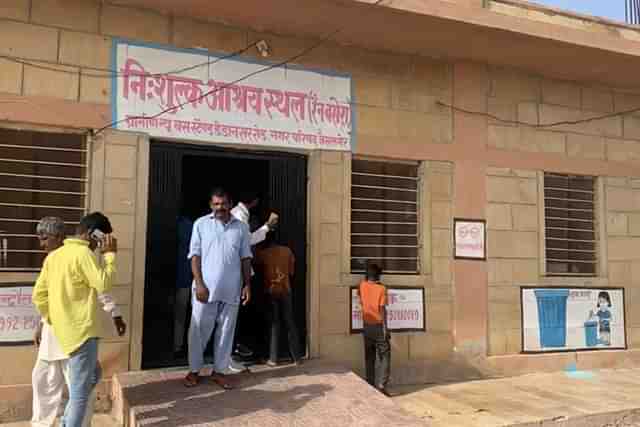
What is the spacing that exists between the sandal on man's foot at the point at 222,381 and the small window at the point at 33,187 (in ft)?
6.04

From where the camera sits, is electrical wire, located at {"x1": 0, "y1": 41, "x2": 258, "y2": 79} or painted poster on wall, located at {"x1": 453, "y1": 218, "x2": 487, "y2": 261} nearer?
electrical wire, located at {"x1": 0, "y1": 41, "x2": 258, "y2": 79}

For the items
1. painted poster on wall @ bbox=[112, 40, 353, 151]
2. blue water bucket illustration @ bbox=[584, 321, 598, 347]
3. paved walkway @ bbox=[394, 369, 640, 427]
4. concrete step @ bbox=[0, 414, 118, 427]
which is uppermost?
painted poster on wall @ bbox=[112, 40, 353, 151]

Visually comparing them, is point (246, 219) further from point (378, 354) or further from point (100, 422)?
point (100, 422)

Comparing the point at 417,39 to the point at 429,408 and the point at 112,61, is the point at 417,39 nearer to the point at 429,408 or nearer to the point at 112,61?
the point at 112,61

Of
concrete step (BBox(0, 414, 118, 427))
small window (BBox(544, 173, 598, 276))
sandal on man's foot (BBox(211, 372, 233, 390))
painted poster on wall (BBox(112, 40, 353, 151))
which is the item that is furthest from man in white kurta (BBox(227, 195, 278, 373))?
small window (BBox(544, 173, 598, 276))

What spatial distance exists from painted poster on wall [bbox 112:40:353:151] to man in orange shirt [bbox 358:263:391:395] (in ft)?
5.08

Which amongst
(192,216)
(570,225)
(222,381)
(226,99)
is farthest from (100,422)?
(570,225)

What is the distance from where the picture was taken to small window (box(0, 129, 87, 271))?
5273 millimetres

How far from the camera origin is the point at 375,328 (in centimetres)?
612

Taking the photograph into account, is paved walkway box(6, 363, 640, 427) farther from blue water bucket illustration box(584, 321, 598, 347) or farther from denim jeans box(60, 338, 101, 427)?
blue water bucket illustration box(584, 321, 598, 347)

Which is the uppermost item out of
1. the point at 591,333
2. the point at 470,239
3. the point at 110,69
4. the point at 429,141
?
the point at 110,69

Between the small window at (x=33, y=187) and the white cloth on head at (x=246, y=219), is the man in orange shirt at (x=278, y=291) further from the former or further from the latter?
Result: the small window at (x=33, y=187)

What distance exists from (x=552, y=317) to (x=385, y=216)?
258 centimetres

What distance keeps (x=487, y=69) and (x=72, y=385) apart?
19.5 feet
